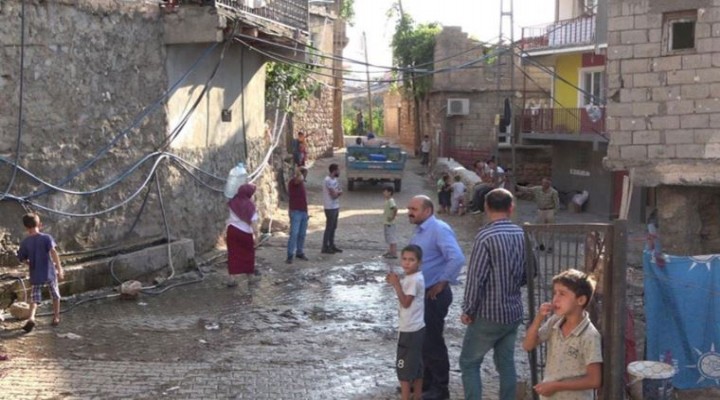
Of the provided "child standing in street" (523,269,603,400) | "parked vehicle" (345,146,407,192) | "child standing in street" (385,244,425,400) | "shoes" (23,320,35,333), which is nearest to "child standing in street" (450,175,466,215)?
"parked vehicle" (345,146,407,192)

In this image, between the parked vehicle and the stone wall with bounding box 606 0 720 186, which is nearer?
the stone wall with bounding box 606 0 720 186

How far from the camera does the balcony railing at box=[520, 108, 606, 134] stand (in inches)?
914

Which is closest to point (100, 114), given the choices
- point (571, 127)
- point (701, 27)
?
point (701, 27)

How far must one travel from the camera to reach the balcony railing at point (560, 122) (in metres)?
23.2

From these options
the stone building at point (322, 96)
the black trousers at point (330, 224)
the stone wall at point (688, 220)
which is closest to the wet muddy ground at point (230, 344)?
the black trousers at point (330, 224)

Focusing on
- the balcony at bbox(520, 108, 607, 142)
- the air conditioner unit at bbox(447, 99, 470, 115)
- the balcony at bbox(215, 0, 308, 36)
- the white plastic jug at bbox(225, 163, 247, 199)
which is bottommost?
the white plastic jug at bbox(225, 163, 247, 199)

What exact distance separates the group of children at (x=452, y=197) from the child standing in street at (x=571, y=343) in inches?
667

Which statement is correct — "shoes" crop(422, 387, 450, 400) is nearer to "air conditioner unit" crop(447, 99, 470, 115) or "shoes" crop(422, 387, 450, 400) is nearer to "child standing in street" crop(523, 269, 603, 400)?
"child standing in street" crop(523, 269, 603, 400)

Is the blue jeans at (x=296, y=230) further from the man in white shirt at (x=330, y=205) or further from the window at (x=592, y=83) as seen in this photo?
A: the window at (x=592, y=83)

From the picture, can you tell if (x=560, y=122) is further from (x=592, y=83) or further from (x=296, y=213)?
(x=296, y=213)

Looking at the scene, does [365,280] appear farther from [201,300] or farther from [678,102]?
[678,102]

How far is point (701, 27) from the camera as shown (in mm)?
11648

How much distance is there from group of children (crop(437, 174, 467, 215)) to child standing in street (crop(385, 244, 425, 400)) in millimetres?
15401

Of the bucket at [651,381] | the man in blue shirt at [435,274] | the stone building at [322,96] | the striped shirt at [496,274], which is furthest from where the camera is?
the stone building at [322,96]
